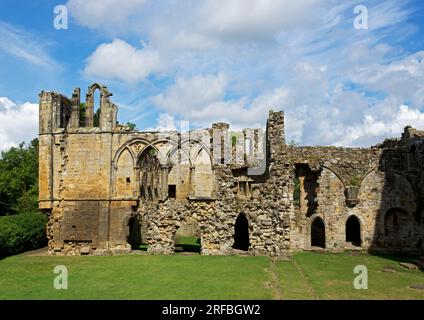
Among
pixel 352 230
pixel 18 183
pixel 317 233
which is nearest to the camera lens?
pixel 317 233

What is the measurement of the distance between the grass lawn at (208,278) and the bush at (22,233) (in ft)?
7.97

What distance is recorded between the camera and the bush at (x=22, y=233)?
2453 cm

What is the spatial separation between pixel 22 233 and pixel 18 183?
15503 millimetres

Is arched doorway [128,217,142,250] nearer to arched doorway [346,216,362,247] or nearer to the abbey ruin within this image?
the abbey ruin

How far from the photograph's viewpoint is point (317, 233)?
88.9 feet

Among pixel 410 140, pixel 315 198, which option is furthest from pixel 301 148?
pixel 410 140

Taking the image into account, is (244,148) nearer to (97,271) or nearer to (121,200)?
(121,200)

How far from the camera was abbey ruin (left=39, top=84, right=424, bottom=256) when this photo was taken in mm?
23875

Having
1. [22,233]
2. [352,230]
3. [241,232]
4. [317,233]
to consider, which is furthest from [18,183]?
[352,230]

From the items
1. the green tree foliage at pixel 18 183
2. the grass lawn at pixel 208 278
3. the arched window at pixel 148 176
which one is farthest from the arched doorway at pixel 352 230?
the green tree foliage at pixel 18 183

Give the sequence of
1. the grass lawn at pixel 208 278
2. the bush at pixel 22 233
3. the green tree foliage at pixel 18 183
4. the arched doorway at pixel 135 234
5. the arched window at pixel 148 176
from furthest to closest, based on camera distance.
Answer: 1. the green tree foliage at pixel 18 183
2. the arched doorway at pixel 135 234
3. the arched window at pixel 148 176
4. the bush at pixel 22 233
5. the grass lawn at pixel 208 278

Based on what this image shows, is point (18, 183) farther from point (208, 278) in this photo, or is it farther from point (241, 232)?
point (208, 278)

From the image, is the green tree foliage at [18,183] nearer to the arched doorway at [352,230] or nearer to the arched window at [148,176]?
the arched window at [148,176]

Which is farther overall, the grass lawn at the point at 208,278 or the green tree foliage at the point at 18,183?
the green tree foliage at the point at 18,183
